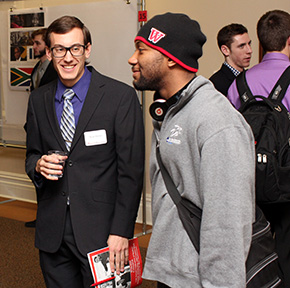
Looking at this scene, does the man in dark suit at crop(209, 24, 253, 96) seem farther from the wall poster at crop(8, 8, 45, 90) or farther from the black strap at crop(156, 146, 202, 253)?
the wall poster at crop(8, 8, 45, 90)

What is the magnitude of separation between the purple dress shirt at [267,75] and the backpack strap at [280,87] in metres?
0.02

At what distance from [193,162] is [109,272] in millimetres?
755

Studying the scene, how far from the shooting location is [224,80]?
331 centimetres

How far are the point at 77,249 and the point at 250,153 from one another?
963 millimetres

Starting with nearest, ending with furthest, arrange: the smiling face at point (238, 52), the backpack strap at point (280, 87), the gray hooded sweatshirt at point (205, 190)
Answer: the gray hooded sweatshirt at point (205, 190), the backpack strap at point (280, 87), the smiling face at point (238, 52)

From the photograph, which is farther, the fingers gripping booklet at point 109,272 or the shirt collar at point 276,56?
the shirt collar at point 276,56

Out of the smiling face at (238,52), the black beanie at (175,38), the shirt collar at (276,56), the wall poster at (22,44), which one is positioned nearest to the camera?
the black beanie at (175,38)

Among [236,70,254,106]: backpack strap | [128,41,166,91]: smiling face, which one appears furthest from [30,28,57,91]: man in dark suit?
[128,41,166,91]: smiling face

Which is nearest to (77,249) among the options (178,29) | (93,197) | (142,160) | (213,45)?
(93,197)

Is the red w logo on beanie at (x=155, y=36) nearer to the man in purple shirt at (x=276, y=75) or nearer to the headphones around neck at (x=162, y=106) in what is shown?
the headphones around neck at (x=162, y=106)

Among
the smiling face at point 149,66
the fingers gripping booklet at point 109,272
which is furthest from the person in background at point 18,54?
the smiling face at point 149,66

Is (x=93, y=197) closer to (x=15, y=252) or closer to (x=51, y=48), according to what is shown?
(x=51, y=48)

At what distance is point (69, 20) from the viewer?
211 centimetres

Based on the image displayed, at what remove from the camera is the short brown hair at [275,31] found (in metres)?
2.71
